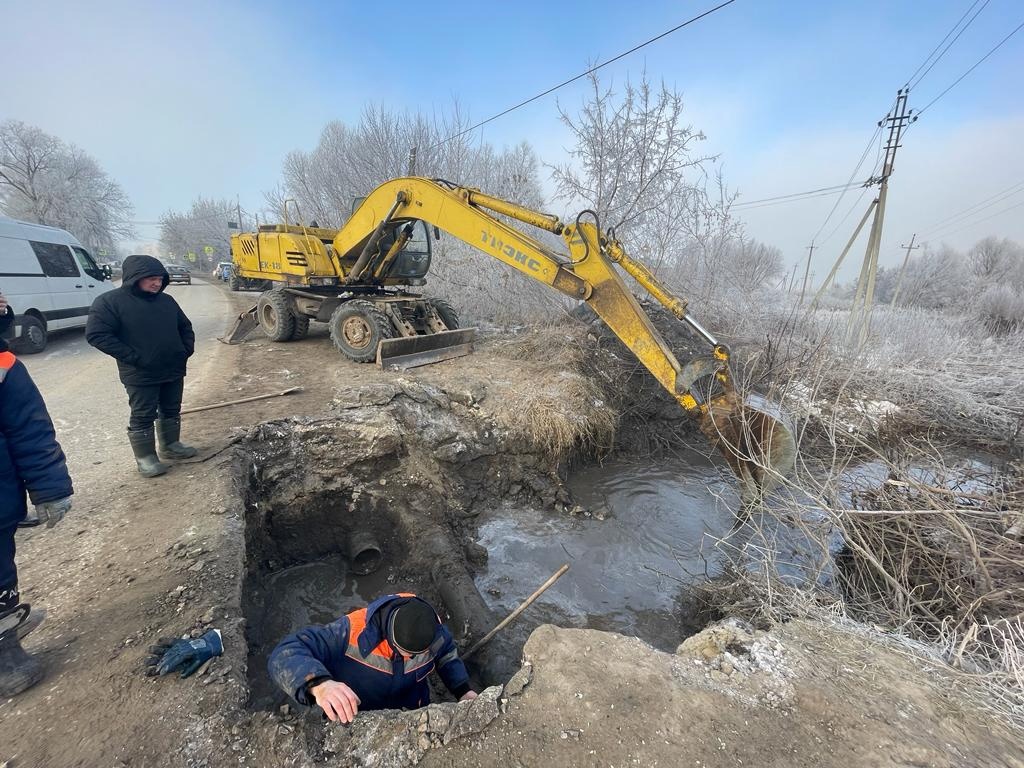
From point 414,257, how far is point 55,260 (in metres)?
6.85

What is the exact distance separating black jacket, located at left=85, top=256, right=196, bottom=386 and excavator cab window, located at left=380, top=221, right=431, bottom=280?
442 cm

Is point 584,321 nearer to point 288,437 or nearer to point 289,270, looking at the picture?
point 289,270

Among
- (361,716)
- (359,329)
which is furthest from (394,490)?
(359,329)

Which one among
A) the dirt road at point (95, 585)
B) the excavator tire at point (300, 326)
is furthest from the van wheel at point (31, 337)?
the excavator tire at point (300, 326)

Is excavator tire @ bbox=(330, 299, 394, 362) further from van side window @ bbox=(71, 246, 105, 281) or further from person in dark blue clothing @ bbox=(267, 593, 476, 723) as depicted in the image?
van side window @ bbox=(71, 246, 105, 281)

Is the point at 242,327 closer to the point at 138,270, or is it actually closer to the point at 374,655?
the point at 138,270

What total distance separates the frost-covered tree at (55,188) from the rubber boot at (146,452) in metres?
38.8

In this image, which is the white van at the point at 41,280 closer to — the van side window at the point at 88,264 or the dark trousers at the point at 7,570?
the van side window at the point at 88,264

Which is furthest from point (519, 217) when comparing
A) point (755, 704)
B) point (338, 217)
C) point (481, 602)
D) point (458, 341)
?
point (338, 217)

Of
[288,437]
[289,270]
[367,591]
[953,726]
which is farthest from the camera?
[289,270]

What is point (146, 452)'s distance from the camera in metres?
3.91

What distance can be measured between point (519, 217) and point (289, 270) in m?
4.59

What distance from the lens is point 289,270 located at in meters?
7.74

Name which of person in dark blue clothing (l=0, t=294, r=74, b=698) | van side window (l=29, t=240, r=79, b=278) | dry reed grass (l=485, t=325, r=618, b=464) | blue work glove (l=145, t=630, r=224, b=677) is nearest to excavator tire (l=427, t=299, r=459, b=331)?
dry reed grass (l=485, t=325, r=618, b=464)
